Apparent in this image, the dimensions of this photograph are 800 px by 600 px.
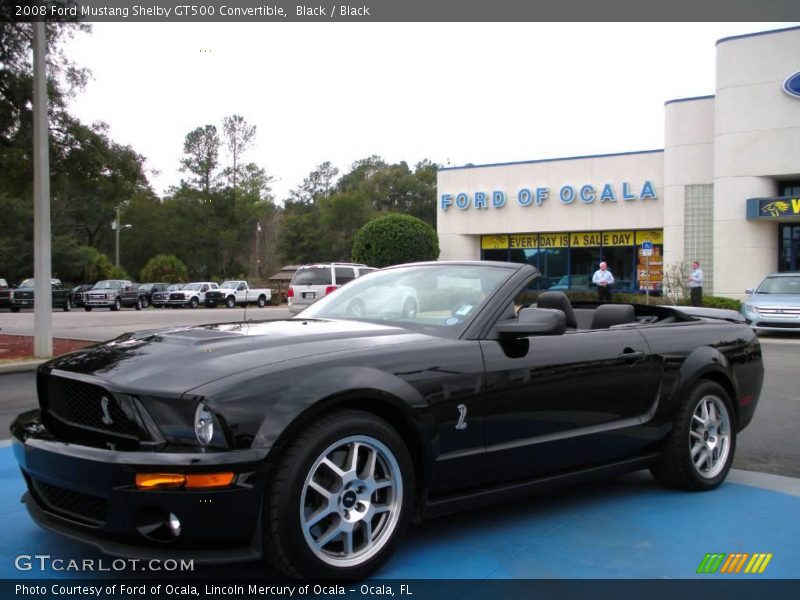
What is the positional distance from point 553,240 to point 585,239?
149cm

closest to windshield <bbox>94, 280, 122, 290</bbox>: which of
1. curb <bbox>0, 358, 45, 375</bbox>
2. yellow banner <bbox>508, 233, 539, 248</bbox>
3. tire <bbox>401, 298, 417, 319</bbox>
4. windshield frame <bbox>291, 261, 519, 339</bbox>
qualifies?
yellow banner <bbox>508, 233, 539, 248</bbox>

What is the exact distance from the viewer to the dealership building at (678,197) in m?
25.0

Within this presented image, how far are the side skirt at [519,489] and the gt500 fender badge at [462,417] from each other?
35cm

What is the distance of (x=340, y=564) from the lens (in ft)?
10.8

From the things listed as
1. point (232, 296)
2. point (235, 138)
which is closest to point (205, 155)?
point (235, 138)

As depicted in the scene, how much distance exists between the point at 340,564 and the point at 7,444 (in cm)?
434

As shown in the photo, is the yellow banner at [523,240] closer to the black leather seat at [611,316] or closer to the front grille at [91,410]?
A: the black leather seat at [611,316]

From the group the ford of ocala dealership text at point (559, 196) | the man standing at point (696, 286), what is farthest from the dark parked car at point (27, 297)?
the man standing at point (696, 286)

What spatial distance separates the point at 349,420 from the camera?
131 inches

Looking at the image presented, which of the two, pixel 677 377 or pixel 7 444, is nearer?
pixel 677 377

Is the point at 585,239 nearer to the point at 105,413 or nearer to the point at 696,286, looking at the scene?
the point at 696,286

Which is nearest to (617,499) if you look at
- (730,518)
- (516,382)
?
(730,518)

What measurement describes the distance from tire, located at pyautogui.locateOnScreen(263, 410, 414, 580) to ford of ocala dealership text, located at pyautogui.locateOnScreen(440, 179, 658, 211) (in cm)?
3084

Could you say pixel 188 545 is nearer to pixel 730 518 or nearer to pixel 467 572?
pixel 467 572
